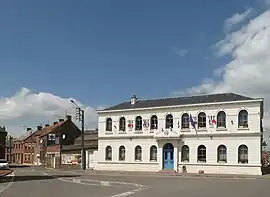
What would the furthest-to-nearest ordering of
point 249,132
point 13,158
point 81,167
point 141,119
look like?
point 13,158 < point 81,167 < point 141,119 < point 249,132

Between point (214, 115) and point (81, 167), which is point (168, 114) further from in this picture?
point (81, 167)

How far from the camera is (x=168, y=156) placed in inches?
1946

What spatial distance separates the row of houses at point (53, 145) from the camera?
210ft

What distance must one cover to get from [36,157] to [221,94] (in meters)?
59.5

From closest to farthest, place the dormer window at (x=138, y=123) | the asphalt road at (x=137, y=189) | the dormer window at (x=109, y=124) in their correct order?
the asphalt road at (x=137, y=189), the dormer window at (x=138, y=123), the dormer window at (x=109, y=124)

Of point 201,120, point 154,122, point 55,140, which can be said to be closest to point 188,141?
point 201,120

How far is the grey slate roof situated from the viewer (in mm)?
47156

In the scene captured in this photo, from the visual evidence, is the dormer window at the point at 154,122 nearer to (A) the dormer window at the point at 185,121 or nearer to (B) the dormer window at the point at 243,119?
(A) the dormer window at the point at 185,121

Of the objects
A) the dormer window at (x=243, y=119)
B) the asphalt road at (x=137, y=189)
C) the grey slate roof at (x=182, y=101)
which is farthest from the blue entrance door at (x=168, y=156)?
the asphalt road at (x=137, y=189)

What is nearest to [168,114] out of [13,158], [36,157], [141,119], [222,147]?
[141,119]

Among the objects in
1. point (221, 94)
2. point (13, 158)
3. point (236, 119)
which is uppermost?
point (221, 94)

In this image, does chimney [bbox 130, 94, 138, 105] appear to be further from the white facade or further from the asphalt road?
the asphalt road

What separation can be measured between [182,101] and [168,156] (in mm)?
6791

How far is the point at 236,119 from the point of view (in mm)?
45156
